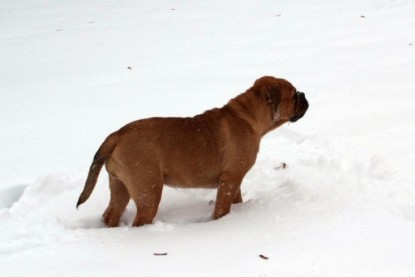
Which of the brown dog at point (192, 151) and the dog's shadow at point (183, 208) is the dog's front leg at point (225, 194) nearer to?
the brown dog at point (192, 151)

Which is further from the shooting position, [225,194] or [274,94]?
[274,94]

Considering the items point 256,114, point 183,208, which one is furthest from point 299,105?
point 183,208

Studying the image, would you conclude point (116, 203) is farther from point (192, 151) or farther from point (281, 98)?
point (281, 98)

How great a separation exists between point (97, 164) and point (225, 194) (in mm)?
1091

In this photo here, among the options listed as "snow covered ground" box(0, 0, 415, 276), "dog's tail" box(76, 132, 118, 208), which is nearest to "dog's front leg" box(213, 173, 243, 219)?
"snow covered ground" box(0, 0, 415, 276)

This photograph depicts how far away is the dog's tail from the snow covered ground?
0.29m

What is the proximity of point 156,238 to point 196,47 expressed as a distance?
254 inches

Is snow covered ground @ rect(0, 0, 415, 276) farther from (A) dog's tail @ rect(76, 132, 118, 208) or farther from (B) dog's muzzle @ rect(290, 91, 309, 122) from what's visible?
(B) dog's muzzle @ rect(290, 91, 309, 122)

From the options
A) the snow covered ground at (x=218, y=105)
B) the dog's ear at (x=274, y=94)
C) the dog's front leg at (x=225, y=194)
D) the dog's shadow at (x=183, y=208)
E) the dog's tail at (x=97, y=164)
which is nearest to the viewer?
the snow covered ground at (x=218, y=105)

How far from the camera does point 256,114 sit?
4617 mm

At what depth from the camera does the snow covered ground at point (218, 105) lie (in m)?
3.51

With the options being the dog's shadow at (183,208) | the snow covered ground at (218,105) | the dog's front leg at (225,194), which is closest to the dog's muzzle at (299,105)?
the snow covered ground at (218,105)

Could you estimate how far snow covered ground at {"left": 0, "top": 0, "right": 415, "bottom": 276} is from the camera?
3506 mm

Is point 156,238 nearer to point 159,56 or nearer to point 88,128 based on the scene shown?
point 88,128
